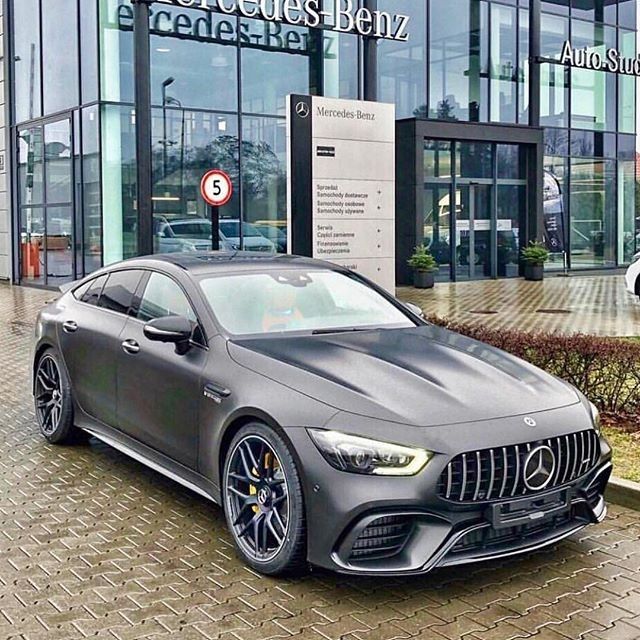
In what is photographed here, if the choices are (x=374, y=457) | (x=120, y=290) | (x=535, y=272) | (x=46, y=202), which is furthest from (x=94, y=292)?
(x=535, y=272)

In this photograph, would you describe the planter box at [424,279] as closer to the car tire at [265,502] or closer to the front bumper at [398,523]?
the car tire at [265,502]

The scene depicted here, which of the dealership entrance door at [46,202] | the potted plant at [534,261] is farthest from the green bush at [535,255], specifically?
the dealership entrance door at [46,202]

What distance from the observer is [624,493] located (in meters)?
5.82

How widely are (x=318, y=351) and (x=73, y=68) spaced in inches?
746

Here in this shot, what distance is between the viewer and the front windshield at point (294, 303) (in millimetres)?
5602

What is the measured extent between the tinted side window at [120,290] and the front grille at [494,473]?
9.61ft

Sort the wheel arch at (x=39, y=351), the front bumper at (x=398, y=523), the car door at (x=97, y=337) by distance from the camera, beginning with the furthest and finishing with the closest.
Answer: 1. the wheel arch at (x=39, y=351)
2. the car door at (x=97, y=337)
3. the front bumper at (x=398, y=523)

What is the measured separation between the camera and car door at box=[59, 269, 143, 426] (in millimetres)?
6348

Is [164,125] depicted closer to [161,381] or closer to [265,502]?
[161,381]

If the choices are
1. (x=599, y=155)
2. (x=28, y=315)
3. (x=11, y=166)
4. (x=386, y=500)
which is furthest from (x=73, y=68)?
(x=386, y=500)

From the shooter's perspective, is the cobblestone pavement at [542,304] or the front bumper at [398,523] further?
the cobblestone pavement at [542,304]

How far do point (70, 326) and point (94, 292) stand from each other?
0.98 ft

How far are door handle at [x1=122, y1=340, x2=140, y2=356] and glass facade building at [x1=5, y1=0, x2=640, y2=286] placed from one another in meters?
11.7

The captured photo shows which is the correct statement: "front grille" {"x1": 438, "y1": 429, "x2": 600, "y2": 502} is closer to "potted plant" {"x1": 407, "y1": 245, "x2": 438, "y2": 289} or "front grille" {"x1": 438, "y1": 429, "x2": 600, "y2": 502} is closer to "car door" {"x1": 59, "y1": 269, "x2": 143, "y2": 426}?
"car door" {"x1": 59, "y1": 269, "x2": 143, "y2": 426}
